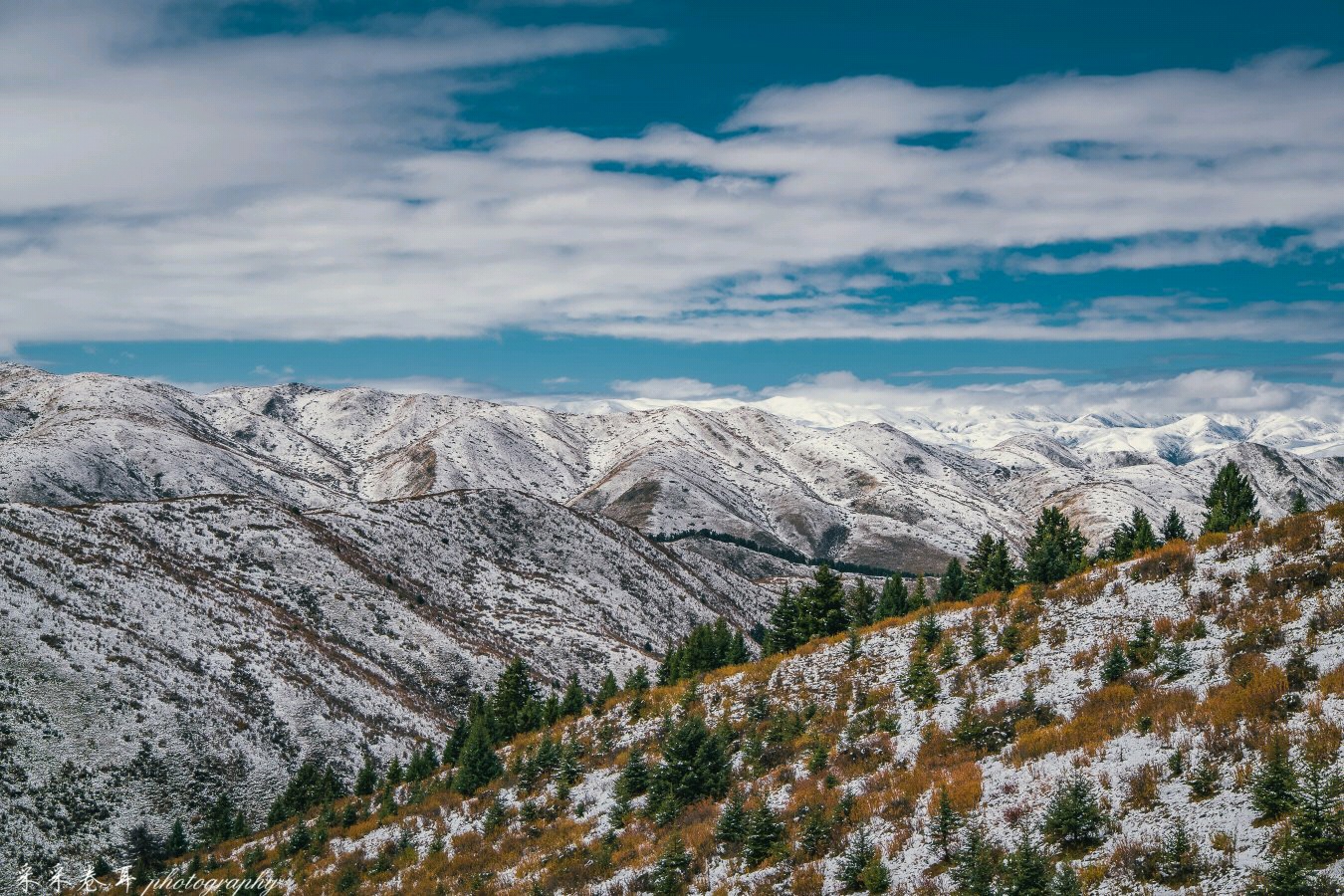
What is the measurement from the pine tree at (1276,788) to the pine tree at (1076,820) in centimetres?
242

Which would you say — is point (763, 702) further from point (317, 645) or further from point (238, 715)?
point (317, 645)

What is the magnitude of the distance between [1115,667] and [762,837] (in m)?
9.77

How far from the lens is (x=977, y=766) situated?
1864cm

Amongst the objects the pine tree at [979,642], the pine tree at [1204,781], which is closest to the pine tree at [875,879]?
the pine tree at [1204,781]

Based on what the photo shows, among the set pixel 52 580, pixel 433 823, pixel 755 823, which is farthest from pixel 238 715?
pixel 755 823

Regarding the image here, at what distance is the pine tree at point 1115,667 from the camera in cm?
2016

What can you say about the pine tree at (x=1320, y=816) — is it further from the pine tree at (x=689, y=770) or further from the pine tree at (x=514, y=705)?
the pine tree at (x=514, y=705)

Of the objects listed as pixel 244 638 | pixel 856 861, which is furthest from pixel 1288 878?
pixel 244 638

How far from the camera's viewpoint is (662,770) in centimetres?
2448

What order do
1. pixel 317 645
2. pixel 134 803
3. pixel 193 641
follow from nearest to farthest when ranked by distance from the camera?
pixel 134 803, pixel 193 641, pixel 317 645

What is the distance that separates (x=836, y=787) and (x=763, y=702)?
8248 mm

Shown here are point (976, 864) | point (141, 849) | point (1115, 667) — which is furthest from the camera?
point (141, 849)

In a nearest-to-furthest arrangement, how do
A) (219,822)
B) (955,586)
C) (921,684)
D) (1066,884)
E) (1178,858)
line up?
(1066,884)
(1178,858)
(921,684)
(219,822)
(955,586)

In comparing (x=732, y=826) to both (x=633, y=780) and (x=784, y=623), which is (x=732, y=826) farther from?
(x=784, y=623)
